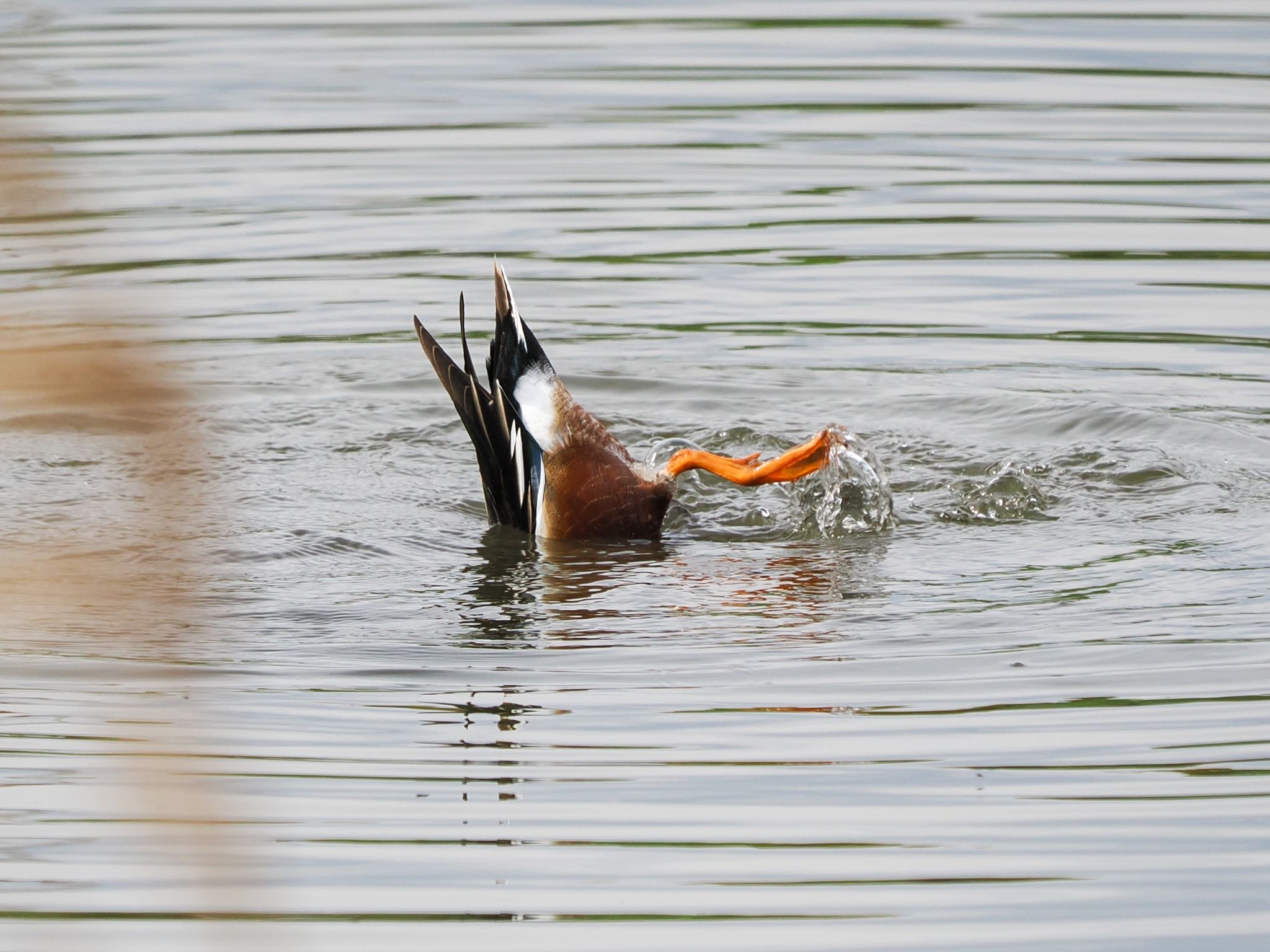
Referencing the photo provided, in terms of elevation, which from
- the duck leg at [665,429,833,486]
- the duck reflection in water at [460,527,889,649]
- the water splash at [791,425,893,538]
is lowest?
the duck reflection in water at [460,527,889,649]

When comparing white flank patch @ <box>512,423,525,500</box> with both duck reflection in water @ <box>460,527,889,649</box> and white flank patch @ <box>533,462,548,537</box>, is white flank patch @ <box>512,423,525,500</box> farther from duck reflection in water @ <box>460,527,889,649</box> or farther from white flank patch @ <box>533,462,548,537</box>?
duck reflection in water @ <box>460,527,889,649</box>

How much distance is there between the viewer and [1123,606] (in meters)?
4.62

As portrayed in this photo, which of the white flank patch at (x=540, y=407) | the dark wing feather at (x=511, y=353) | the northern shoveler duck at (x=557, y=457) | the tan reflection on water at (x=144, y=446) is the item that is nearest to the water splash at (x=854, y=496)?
the northern shoveler duck at (x=557, y=457)

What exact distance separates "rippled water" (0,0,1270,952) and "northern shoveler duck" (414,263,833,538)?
13cm

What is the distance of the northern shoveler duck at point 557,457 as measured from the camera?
5309mm

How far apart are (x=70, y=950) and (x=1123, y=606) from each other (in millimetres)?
2899

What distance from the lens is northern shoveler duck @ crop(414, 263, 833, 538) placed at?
5309mm

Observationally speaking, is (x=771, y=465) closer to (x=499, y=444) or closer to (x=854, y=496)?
(x=854, y=496)

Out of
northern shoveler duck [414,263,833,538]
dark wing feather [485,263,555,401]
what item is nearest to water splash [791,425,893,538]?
northern shoveler duck [414,263,833,538]

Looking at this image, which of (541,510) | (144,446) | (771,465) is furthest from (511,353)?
(144,446)

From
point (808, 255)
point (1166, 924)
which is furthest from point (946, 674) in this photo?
point (808, 255)

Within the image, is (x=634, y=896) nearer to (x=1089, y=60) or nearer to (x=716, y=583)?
(x=716, y=583)

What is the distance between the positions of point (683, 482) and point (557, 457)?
2.89 feet

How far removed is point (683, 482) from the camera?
20.2 feet
